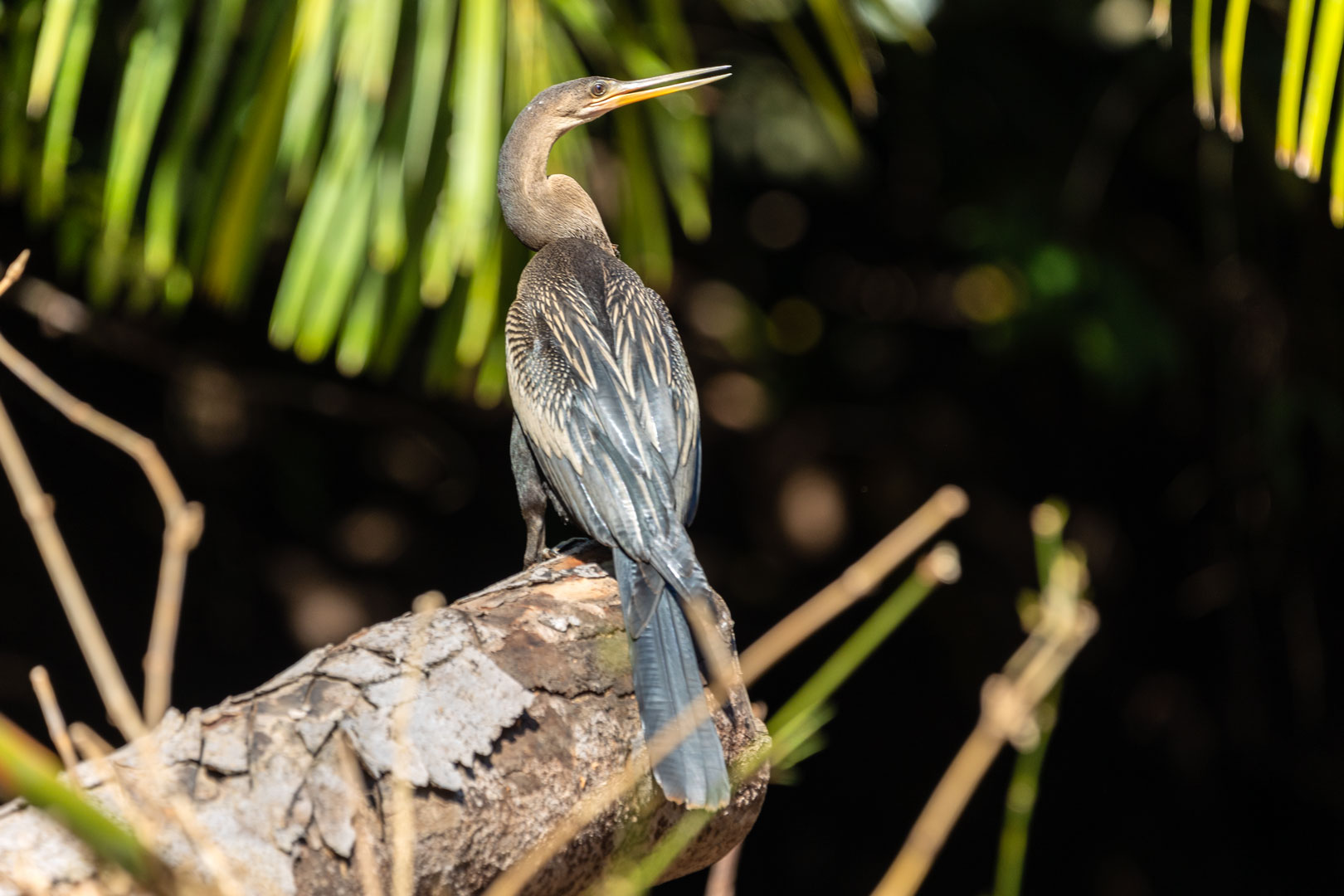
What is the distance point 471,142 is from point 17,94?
99 centimetres

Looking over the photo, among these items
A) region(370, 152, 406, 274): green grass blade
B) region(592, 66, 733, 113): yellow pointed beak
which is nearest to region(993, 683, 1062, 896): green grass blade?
region(370, 152, 406, 274): green grass blade

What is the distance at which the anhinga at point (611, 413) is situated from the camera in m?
1.52

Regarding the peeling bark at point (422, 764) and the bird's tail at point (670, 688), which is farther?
the bird's tail at point (670, 688)

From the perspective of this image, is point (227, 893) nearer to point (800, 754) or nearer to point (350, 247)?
point (800, 754)

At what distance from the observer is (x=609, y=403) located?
80.2 inches

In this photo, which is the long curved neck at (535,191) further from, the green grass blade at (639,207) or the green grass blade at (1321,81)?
the green grass blade at (1321,81)

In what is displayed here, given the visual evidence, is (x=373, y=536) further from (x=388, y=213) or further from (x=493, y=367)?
(x=388, y=213)

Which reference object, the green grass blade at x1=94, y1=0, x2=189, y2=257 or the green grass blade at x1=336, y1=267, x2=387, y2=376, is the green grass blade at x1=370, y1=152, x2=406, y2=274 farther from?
the green grass blade at x1=94, y1=0, x2=189, y2=257

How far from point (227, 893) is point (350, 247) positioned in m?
1.80

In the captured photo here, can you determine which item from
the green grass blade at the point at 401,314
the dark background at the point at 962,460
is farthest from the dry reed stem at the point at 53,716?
the dark background at the point at 962,460

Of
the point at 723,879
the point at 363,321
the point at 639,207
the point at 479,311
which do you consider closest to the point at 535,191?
the point at 639,207

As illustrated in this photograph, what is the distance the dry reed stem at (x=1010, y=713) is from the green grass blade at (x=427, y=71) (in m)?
1.81

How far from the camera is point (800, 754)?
2.87 ft

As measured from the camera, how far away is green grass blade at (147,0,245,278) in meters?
2.26
